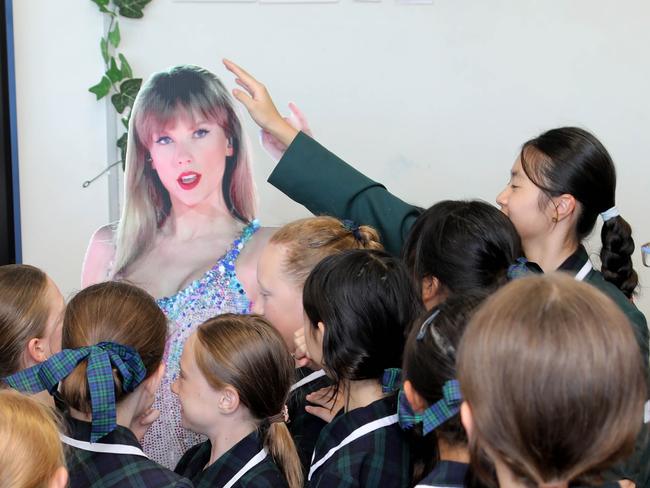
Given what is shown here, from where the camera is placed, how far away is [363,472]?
4.29ft

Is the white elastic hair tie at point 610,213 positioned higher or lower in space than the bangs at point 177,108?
lower

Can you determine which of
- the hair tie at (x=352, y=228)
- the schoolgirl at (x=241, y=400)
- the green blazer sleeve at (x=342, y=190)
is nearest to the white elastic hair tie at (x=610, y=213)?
the green blazer sleeve at (x=342, y=190)

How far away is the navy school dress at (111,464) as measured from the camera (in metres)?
1.30

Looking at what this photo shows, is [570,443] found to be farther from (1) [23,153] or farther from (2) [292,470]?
(1) [23,153]

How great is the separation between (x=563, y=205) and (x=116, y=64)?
4.61 feet

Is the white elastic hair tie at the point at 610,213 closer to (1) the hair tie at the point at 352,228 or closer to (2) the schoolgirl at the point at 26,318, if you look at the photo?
(1) the hair tie at the point at 352,228

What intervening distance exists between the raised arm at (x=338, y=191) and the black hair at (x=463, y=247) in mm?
323

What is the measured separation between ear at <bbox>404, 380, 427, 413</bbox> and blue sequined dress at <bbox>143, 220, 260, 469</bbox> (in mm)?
906

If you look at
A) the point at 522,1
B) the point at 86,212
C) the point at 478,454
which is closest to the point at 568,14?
the point at 522,1

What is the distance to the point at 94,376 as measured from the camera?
4.24 ft

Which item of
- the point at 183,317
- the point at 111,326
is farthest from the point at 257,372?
the point at 183,317

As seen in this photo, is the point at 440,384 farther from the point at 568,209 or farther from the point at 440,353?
the point at 568,209

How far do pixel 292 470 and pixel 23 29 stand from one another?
1654mm

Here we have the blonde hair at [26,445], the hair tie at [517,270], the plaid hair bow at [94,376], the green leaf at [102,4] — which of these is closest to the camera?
the blonde hair at [26,445]
